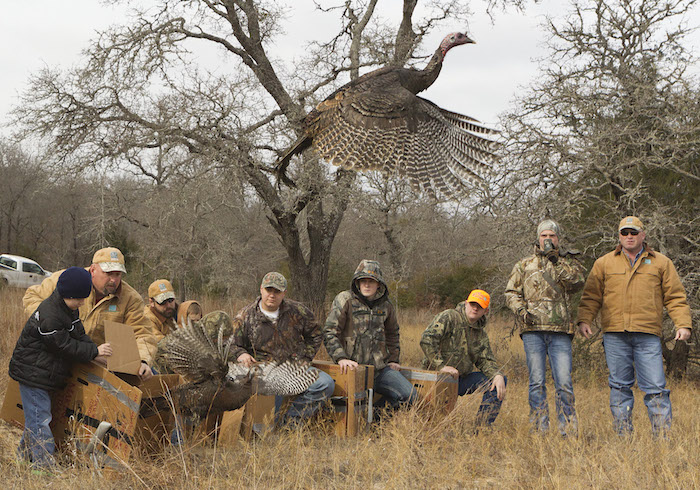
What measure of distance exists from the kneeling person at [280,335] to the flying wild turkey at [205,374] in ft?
1.48

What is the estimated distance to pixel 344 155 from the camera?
20.2ft

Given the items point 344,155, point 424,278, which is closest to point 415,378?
point 344,155

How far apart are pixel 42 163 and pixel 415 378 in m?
8.34

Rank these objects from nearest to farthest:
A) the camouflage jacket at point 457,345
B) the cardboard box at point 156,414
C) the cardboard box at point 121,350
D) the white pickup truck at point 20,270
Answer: the cardboard box at point 121,350 < the cardboard box at point 156,414 < the camouflage jacket at point 457,345 < the white pickup truck at point 20,270

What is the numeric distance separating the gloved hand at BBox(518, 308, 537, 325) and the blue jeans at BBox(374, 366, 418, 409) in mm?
1058

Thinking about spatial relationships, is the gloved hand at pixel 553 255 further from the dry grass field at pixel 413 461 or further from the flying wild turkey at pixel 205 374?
the flying wild turkey at pixel 205 374

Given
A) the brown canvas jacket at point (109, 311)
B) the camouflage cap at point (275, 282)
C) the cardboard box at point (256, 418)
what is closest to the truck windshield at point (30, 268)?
the brown canvas jacket at point (109, 311)

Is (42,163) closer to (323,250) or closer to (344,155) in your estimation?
(323,250)

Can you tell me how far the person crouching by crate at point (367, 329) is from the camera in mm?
4988

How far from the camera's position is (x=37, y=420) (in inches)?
146

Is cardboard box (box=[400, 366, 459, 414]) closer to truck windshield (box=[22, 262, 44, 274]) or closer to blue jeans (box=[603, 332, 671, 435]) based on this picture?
blue jeans (box=[603, 332, 671, 435])

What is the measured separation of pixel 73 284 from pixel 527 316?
3.38 meters

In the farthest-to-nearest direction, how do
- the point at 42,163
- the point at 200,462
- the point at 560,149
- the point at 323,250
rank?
the point at 323,250 → the point at 42,163 → the point at 560,149 → the point at 200,462

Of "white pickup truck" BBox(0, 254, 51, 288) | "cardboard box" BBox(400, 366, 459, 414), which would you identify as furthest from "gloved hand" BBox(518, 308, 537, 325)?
"white pickup truck" BBox(0, 254, 51, 288)
